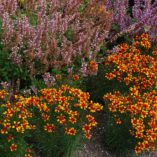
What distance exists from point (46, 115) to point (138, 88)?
133 centimetres

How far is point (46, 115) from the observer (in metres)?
4.30

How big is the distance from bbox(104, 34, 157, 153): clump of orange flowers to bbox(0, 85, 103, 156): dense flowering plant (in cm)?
40

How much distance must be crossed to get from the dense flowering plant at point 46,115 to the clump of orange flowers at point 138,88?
0.40 meters

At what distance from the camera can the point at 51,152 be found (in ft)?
14.8

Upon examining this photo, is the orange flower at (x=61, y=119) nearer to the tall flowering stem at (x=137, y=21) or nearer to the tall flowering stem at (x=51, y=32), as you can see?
the tall flowering stem at (x=51, y=32)

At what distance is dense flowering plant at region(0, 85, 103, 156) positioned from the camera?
4102mm

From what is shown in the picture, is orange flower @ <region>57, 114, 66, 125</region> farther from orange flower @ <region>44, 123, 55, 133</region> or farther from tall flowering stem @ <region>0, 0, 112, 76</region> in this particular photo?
tall flowering stem @ <region>0, 0, 112, 76</region>

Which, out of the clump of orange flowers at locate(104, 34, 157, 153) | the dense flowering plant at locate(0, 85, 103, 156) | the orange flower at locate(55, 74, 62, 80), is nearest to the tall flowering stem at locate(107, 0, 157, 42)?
the clump of orange flowers at locate(104, 34, 157, 153)

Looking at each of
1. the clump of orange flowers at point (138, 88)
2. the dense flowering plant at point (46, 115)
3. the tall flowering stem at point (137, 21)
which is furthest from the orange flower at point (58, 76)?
the tall flowering stem at point (137, 21)

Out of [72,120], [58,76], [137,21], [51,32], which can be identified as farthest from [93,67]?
[137,21]

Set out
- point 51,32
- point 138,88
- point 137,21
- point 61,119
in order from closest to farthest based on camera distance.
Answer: point 61,119
point 138,88
point 51,32
point 137,21

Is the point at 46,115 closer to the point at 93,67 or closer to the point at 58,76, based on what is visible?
the point at 58,76

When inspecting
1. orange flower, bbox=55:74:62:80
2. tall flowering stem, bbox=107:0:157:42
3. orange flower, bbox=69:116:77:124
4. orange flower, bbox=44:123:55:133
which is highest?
tall flowering stem, bbox=107:0:157:42

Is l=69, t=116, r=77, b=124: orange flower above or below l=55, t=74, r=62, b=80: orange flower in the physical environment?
below
